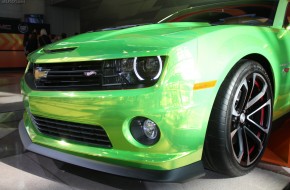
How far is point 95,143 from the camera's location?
1.68 metres

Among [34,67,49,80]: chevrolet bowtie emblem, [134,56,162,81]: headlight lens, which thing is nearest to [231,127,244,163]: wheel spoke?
[134,56,162,81]: headlight lens

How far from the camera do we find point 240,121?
1.81 meters

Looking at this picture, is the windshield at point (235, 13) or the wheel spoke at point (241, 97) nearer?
the wheel spoke at point (241, 97)

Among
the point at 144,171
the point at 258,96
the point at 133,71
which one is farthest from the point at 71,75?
the point at 258,96

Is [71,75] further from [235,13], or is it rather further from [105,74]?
[235,13]

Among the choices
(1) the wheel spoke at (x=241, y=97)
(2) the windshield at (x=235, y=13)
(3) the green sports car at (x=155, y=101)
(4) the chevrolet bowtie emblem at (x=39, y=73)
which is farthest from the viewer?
(2) the windshield at (x=235, y=13)

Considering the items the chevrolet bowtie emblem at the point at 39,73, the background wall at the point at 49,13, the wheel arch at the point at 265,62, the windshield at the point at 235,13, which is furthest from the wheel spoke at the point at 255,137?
the background wall at the point at 49,13

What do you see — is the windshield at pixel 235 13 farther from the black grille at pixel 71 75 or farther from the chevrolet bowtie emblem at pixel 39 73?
the chevrolet bowtie emblem at pixel 39 73

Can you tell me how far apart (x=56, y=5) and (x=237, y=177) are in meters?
18.7

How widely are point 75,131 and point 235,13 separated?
68.6 inches

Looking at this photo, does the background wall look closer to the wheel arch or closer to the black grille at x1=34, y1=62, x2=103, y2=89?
the black grille at x1=34, y1=62, x2=103, y2=89

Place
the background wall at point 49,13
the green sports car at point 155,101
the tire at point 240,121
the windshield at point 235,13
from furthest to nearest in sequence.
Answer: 1. the background wall at point 49,13
2. the windshield at point 235,13
3. the tire at point 240,121
4. the green sports car at point 155,101

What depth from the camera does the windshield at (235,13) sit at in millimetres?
2361

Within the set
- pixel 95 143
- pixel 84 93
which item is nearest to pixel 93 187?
pixel 95 143
